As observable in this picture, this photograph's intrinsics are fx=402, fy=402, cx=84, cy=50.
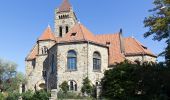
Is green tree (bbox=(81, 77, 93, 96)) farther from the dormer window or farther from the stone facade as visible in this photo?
the dormer window

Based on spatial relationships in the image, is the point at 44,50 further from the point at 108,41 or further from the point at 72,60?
the point at 108,41

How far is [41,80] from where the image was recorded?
209ft

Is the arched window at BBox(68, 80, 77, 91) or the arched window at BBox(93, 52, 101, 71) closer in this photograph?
the arched window at BBox(68, 80, 77, 91)

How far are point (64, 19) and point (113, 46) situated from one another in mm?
17716

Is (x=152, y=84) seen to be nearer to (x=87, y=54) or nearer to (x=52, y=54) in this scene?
(x=87, y=54)

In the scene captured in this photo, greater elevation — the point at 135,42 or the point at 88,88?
the point at 135,42

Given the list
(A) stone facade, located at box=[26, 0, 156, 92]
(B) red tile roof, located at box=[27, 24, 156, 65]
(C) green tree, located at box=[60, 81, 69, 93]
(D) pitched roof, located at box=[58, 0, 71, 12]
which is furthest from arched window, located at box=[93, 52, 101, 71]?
(D) pitched roof, located at box=[58, 0, 71, 12]

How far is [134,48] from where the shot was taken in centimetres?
6350

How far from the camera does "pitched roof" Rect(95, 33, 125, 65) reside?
195ft

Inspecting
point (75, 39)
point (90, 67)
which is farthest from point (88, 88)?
point (75, 39)

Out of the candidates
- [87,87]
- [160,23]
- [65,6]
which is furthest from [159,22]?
[65,6]

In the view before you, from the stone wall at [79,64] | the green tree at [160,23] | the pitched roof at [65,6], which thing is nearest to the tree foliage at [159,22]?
the green tree at [160,23]

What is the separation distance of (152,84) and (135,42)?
26.6 metres

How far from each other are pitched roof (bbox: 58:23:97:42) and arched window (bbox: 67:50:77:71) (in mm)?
1829
